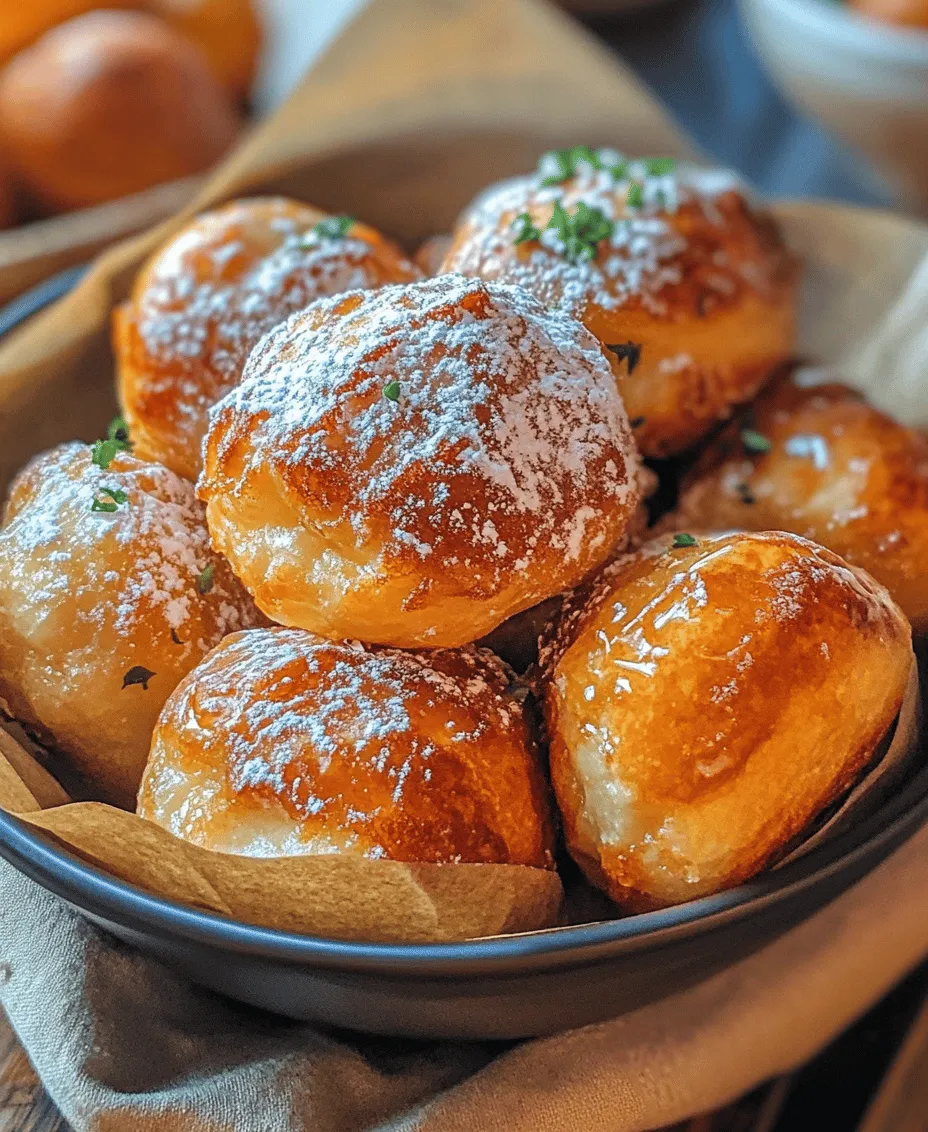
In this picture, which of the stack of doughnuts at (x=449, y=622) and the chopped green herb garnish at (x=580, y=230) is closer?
the stack of doughnuts at (x=449, y=622)

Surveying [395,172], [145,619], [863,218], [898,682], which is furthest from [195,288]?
[863,218]

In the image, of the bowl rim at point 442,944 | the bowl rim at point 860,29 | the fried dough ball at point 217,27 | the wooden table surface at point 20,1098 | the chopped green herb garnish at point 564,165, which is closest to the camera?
the bowl rim at point 442,944

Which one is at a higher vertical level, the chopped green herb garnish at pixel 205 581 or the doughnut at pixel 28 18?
Result: the doughnut at pixel 28 18

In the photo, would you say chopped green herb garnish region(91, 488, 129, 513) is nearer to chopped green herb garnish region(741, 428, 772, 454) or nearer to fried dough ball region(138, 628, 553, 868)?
fried dough ball region(138, 628, 553, 868)

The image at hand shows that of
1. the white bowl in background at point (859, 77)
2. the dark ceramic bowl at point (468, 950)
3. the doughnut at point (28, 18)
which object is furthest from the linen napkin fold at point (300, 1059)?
the doughnut at point (28, 18)

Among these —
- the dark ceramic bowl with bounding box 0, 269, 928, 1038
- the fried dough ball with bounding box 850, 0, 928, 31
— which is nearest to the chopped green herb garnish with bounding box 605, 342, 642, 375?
the dark ceramic bowl with bounding box 0, 269, 928, 1038

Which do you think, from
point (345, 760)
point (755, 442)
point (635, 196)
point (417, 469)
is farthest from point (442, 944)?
point (635, 196)

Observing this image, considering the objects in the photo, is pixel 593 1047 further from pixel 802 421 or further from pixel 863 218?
pixel 863 218

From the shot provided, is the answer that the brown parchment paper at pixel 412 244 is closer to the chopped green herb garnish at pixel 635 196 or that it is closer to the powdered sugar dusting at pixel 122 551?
the powdered sugar dusting at pixel 122 551
